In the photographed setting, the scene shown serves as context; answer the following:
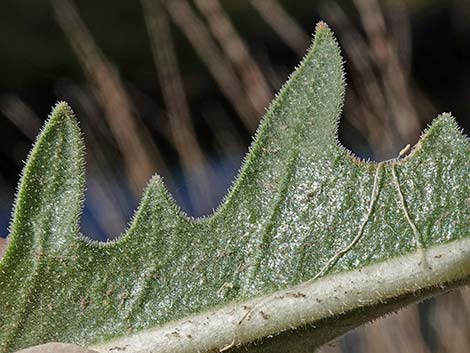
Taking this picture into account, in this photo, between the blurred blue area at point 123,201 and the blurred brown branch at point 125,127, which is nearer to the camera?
the blurred blue area at point 123,201

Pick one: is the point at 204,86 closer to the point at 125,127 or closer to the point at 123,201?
the point at 125,127

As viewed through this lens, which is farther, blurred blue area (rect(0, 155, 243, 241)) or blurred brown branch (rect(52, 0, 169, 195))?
blurred brown branch (rect(52, 0, 169, 195))

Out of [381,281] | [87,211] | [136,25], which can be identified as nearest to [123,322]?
[381,281]

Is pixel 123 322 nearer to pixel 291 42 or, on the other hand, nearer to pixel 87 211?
pixel 87 211

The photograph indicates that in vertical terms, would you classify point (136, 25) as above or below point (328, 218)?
above

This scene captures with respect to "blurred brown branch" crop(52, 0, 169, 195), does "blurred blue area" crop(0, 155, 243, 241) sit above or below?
below

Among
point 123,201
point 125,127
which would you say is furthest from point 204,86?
point 123,201

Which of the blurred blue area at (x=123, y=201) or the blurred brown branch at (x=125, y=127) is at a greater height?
the blurred brown branch at (x=125, y=127)

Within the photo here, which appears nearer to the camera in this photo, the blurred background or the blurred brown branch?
the blurred background
